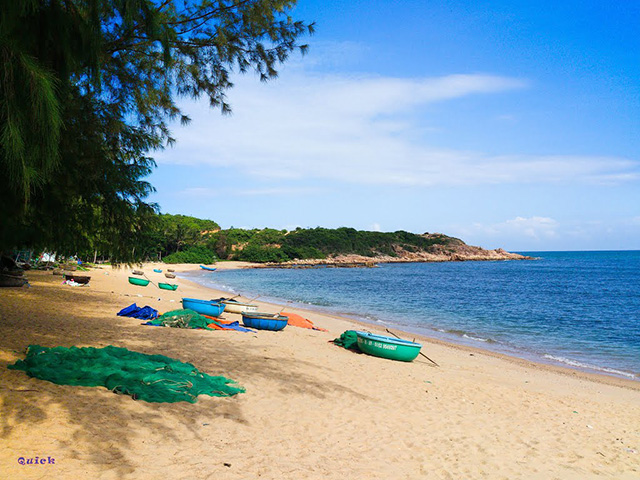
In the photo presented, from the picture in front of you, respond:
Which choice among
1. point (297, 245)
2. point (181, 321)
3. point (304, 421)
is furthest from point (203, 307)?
point (297, 245)

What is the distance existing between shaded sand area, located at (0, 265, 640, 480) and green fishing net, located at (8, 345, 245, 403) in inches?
7.4

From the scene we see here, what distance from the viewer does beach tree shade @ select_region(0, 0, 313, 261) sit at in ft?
12.7

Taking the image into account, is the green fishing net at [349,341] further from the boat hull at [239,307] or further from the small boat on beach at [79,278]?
the small boat on beach at [79,278]

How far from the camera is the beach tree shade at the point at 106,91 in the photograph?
153 inches

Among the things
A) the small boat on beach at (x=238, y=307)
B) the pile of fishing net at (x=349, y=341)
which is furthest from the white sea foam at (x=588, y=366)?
the small boat on beach at (x=238, y=307)

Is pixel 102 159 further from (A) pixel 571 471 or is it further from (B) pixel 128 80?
(A) pixel 571 471

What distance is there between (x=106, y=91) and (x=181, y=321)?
8.08 meters

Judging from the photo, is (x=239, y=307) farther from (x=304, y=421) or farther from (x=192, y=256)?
(x=192, y=256)

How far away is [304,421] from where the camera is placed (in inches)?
255

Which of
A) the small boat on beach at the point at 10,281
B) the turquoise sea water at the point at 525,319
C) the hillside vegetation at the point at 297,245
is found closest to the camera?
the turquoise sea water at the point at 525,319

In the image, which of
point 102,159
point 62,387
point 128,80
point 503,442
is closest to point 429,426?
point 503,442

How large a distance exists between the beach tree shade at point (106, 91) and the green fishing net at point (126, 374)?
1744mm

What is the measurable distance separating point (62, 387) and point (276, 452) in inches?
120

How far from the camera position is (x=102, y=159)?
6609mm
